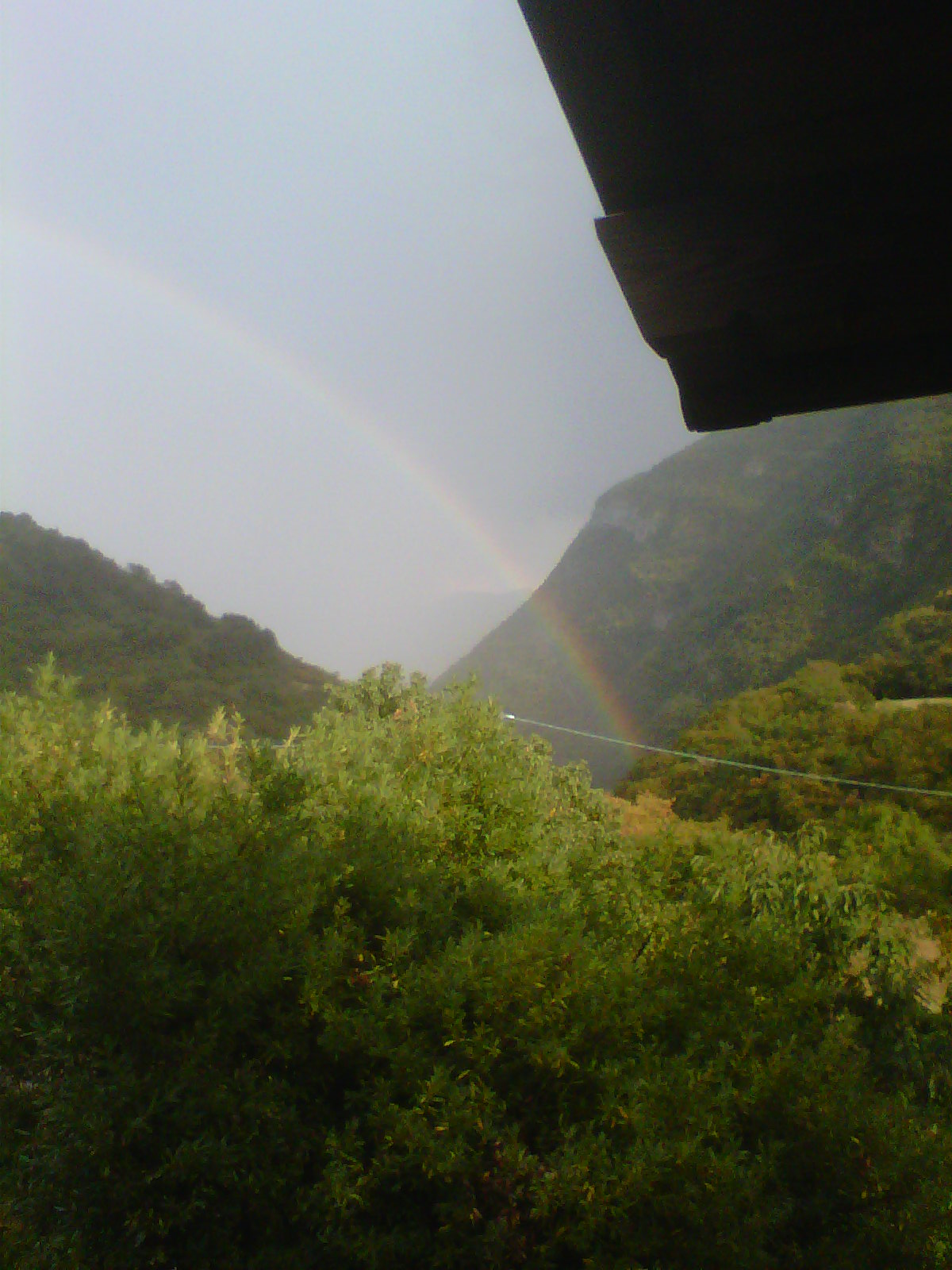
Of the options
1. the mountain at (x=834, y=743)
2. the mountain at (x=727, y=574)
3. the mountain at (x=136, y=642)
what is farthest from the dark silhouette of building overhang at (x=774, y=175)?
the mountain at (x=136, y=642)

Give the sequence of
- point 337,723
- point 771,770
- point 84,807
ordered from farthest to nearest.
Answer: point 771,770
point 337,723
point 84,807

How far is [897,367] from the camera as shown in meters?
1.26

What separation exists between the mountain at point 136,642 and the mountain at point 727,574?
13.6 meters

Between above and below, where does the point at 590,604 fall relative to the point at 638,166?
above

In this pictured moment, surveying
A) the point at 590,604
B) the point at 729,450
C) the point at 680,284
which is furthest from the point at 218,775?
the point at 729,450

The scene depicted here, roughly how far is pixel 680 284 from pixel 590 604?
117093mm

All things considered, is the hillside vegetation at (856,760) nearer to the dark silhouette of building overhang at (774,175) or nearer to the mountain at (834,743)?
the mountain at (834,743)

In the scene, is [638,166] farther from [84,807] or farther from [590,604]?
[590,604]

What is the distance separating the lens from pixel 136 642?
40.4 m

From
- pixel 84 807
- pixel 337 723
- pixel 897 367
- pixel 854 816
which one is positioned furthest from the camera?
pixel 854 816

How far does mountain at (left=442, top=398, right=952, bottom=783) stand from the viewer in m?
56.0

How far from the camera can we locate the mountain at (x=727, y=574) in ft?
184

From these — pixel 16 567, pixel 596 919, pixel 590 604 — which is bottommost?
pixel 596 919

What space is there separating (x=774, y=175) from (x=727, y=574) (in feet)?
311
